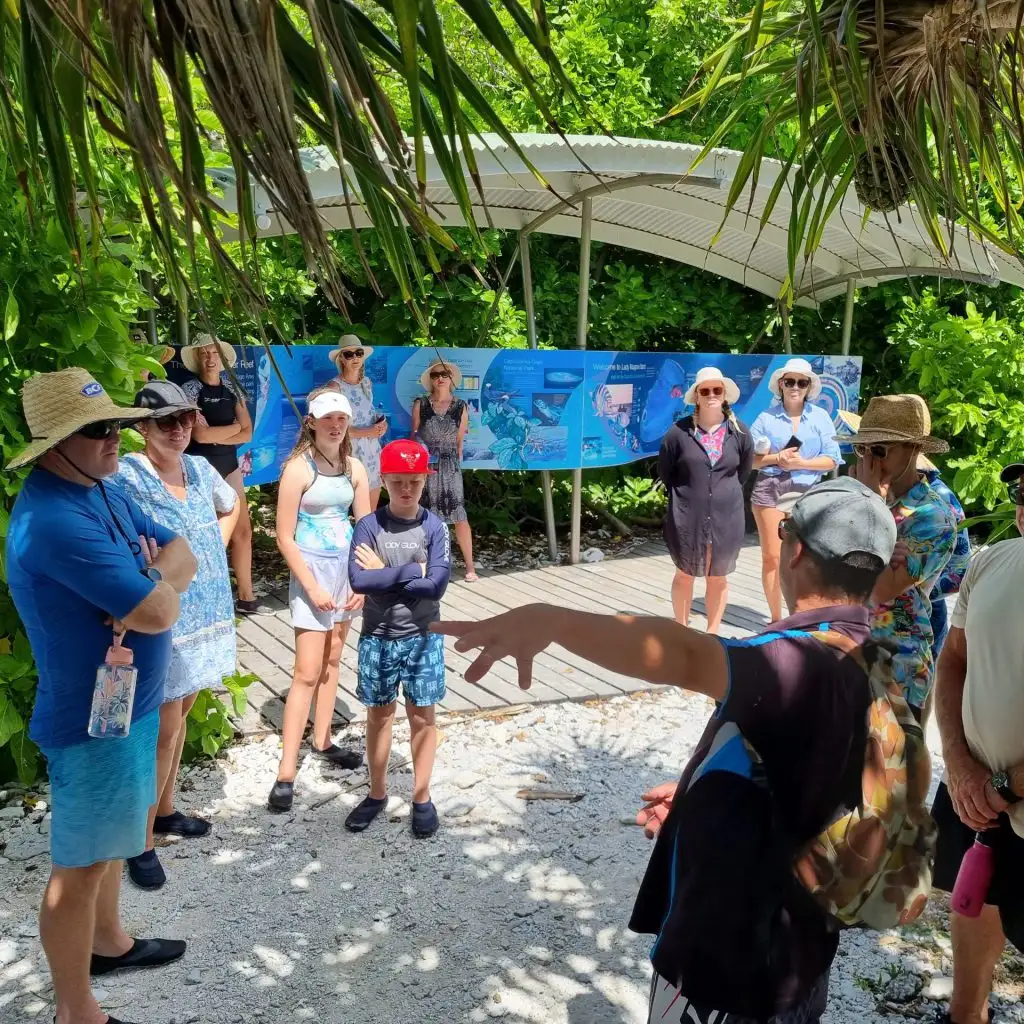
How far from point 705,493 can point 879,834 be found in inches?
179

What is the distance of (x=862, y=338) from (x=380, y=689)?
9584 millimetres

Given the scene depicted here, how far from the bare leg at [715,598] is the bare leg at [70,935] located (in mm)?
4602

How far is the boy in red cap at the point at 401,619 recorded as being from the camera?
4.23 metres

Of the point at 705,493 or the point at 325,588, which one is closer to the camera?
the point at 325,588

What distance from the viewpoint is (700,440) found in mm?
6555

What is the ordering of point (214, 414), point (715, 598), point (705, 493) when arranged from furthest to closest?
1. point (214, 414)
2. point (715, 598)
3. point (705, 493)

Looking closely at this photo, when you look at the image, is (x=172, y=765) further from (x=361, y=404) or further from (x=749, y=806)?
(x=361, y=404)

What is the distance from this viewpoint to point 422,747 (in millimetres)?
4316

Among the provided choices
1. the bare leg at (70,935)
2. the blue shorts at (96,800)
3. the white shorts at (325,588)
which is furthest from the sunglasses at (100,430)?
the white shorts at (325,588)

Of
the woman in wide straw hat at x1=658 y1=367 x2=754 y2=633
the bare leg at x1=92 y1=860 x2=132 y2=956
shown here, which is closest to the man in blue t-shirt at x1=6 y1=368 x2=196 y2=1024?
the bare leg at x1=92 y1=860 x2=132 y2=956

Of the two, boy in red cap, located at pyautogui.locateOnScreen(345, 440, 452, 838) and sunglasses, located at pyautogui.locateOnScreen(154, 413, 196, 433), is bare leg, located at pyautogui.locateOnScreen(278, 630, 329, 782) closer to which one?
boy in red cap, located at pyautogui.locateOnScreen(345, 440, 452, 838)

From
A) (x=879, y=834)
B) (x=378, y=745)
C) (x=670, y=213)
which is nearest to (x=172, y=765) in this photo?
(x=378, y=745)

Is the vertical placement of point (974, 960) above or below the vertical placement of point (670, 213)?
below

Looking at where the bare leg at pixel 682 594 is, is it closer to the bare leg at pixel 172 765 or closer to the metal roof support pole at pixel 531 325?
the metal roof support pole at pixel 531 325
